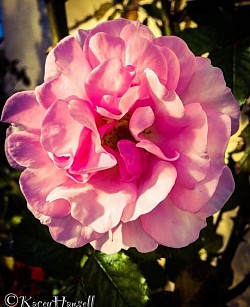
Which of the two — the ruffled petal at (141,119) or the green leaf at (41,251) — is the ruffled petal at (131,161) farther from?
the green leaf at (41,251)

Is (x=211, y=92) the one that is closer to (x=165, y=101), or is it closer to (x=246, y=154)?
(x=165, y=101)

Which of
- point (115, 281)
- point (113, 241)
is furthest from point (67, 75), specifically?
point (115, 281)

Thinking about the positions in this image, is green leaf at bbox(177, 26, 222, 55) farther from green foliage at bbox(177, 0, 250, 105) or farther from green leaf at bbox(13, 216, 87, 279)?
green leaf at bbox(13, 216, 87, 279)

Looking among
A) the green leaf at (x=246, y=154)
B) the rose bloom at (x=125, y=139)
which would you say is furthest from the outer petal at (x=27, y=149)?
the green leaf at (x=246, y=154)

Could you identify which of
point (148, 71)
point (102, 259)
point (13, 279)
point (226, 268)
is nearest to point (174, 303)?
point (226, 268)

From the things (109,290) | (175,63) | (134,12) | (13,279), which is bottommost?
(13,279)

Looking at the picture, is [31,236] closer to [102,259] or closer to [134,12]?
[102,259]
